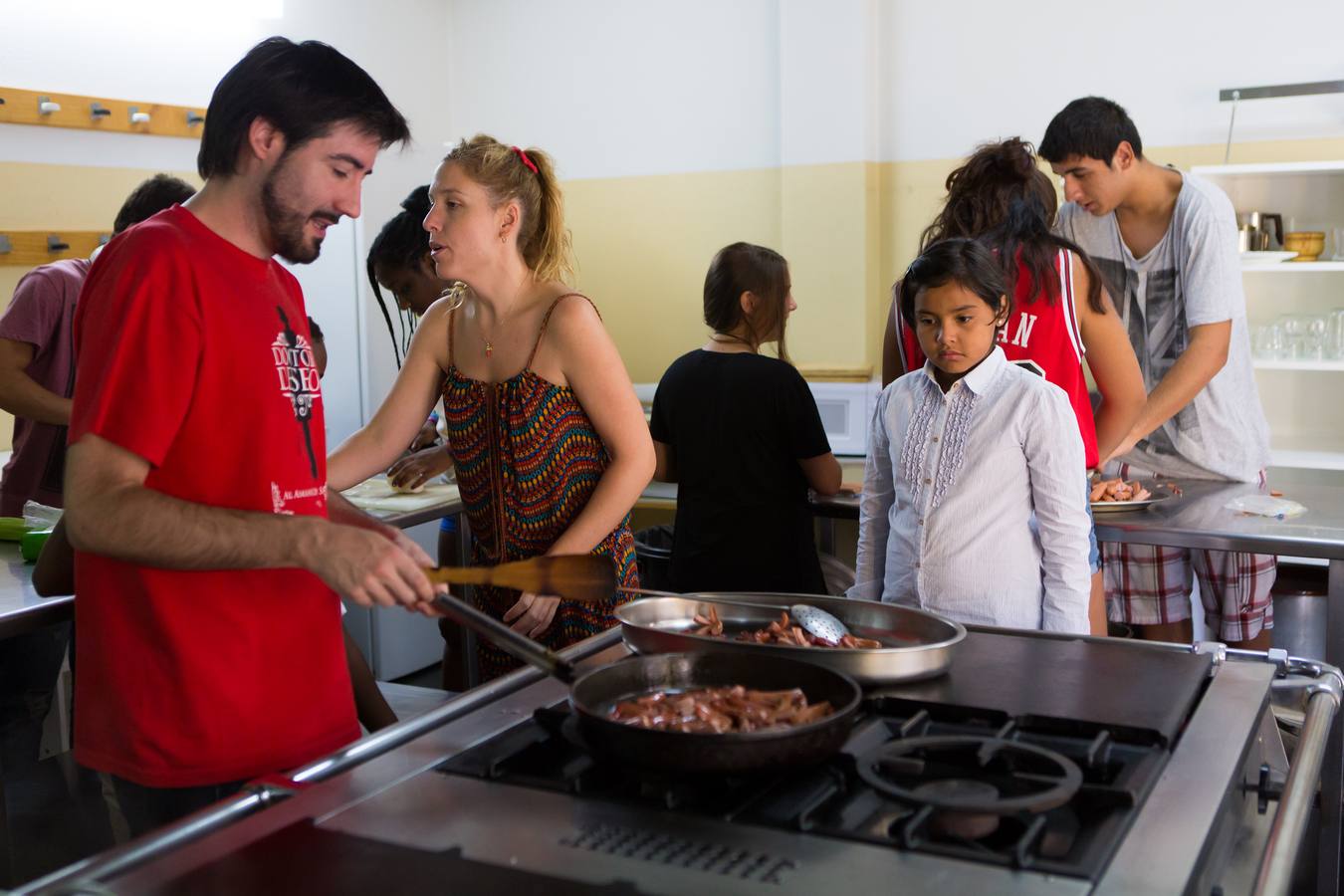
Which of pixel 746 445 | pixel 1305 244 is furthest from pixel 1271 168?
pixel 746 445

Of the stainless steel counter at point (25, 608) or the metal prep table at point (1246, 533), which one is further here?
the metal prep table at point (1246, 533)

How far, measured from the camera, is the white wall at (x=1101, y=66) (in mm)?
4141

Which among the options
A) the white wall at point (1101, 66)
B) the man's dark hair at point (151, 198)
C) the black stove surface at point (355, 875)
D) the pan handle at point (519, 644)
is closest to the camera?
the black stove surface at point (355, 875)

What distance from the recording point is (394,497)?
3223 millimetres

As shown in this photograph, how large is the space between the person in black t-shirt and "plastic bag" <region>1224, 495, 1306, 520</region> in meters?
0.86

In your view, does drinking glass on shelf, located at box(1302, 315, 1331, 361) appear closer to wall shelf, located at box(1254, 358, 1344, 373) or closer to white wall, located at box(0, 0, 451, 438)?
wall shelf, located at box(1254, 358, 1344, 373)

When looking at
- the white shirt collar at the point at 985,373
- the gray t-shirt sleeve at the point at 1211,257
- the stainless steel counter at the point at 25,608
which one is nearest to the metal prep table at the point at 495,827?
the white shirt collar at the point at 985,373

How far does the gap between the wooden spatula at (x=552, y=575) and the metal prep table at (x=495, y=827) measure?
137mm

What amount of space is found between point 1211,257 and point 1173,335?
221mm

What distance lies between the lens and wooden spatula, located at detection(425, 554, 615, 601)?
4.17ft

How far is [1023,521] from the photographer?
2094 millimetres

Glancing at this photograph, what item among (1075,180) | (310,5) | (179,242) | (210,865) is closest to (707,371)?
(1075,180)

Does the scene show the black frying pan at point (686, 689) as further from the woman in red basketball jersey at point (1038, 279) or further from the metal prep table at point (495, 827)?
the woman in red basketball jersey at point (1038, 279)

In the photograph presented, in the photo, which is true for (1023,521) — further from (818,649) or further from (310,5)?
(310,5)
